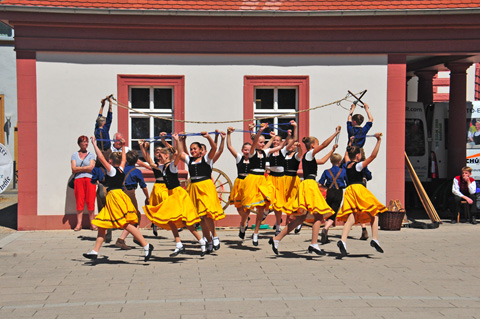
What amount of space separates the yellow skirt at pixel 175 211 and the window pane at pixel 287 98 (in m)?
5.24

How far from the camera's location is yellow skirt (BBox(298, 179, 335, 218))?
10438mm

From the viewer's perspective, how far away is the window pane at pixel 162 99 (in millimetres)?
14797

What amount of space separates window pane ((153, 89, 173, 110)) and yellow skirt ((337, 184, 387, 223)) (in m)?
5.45

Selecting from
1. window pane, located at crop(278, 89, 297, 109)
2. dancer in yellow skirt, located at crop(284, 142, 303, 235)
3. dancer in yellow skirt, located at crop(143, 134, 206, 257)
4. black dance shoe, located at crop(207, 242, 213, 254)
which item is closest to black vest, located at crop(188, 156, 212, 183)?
dancer in yellow skirt, located at crop(143, 134, 206, 257)

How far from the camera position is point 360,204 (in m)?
10.5

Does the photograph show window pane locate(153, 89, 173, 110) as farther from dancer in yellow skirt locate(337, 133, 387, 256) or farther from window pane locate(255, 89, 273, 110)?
dancer in yellow skirt locate(337, 133, 387, 256)

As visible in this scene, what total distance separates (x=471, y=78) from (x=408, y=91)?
332 cm

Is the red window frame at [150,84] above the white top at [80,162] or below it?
above

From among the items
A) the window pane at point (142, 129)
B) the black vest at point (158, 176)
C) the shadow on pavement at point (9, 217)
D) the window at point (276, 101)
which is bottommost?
the shadow on pavement at point (9, 217)

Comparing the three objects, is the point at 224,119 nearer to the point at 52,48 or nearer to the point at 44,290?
the point at 52,48

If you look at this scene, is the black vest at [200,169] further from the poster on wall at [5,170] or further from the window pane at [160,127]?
the window pane at [160,127]

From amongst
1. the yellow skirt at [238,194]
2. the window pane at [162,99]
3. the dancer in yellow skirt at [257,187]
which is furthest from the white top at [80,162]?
the dancer in yellow skirt at [257,187]

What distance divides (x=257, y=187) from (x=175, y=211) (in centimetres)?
206

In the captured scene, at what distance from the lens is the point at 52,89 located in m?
14.3
